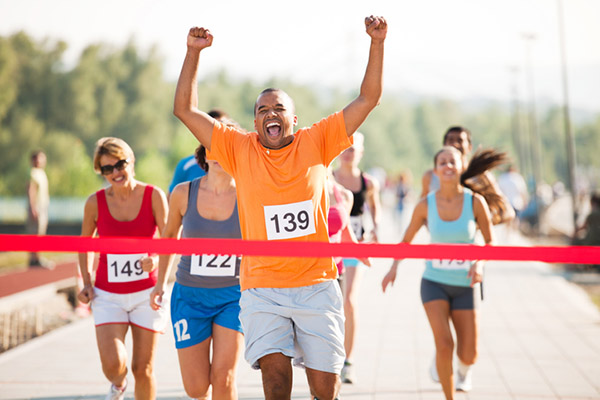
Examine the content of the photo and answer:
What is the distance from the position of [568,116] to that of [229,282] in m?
18.8

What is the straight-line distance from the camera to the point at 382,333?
363 inches

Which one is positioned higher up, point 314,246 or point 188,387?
point 314,246

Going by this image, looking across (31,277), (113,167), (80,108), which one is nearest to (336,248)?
(113,167)

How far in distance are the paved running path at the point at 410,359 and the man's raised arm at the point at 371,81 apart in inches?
117

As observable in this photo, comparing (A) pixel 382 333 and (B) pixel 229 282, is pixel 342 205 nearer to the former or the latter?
(B) pixel 229 282

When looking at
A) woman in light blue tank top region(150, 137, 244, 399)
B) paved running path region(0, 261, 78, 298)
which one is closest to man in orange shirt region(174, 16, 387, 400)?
woman in light blue tank top region(150, 137, 244, 399)

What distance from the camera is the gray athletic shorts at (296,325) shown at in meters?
4.14

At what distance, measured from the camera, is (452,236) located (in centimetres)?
595

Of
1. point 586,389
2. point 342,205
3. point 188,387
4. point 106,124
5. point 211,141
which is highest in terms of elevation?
point 106,124

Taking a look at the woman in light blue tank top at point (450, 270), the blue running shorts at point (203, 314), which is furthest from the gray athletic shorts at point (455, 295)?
the blue running shorts at point (203, 314)

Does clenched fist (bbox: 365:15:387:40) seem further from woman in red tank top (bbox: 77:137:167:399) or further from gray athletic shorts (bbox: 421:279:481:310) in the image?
gray athletic shorts (bbox: 421:279:481:310)

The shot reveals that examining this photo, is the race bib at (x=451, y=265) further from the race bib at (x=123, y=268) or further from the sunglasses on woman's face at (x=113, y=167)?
the sunglasses on woman's face at (x=113, y=167)

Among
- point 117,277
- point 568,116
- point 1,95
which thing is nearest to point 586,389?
point 117,277

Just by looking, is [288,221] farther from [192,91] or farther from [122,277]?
[122,277]
